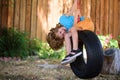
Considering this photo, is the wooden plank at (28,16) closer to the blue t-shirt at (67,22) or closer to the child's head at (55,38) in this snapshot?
the child's head at (55,38)

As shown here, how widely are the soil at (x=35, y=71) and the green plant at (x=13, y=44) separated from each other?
91 cm

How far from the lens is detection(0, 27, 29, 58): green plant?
39.1 ft

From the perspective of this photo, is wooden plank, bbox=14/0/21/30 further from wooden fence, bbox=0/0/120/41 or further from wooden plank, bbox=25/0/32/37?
wooden plank, bbox=25/0/32/37

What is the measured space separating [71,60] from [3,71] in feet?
11.7

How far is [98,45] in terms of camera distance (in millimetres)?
5734

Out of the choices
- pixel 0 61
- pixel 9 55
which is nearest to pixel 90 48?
pixel 0 61

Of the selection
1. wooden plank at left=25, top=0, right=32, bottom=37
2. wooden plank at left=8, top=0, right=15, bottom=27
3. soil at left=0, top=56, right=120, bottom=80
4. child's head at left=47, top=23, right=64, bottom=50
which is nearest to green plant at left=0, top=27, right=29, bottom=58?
wooden plank at left=8, top=0, right=15, bottom=27

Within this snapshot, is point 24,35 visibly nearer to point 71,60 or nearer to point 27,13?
point 27,13

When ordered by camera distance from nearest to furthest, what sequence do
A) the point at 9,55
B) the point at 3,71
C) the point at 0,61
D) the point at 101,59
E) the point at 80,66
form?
the point at 101,59 → the point at 80,66 → the point at 3,71 → the point at 0,61 → the point at 9,55

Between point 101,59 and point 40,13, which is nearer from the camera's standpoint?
point 101,59

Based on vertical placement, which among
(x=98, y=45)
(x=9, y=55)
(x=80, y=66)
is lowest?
(x=9, y=55)

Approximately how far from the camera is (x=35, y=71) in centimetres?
934

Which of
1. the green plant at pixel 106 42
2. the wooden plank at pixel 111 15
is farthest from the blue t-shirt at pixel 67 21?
the wooden plank at pixel 111 15

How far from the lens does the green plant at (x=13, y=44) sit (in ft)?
39.1
